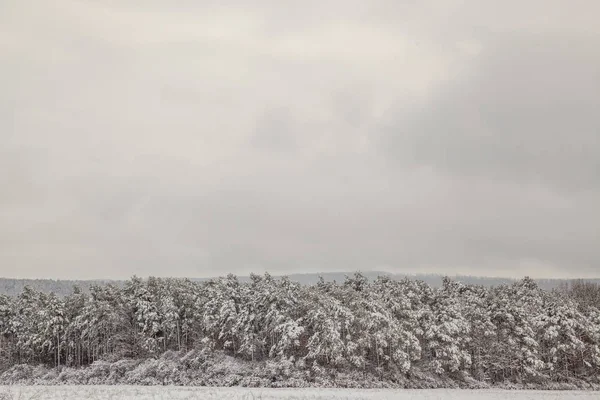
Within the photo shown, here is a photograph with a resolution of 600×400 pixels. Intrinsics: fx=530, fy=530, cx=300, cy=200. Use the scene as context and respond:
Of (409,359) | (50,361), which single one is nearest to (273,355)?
(409,359)

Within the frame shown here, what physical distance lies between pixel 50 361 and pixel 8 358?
782 cm

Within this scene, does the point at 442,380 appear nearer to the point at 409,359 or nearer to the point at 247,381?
the point at 409,359

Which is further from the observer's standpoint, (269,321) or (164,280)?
(164,280)

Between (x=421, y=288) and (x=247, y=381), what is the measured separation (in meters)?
30.8

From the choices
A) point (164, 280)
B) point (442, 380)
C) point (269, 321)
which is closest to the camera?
point (442, 380)

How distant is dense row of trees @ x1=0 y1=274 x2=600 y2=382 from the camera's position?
233 feet

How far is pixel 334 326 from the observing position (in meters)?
69.2

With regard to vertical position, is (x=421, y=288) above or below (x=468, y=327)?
above

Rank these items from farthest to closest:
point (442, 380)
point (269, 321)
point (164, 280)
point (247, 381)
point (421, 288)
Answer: point (164, 280) < point (421, 288) < point (269, 321) < point (442, 380) < point (247, 381)

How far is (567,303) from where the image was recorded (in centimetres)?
7894

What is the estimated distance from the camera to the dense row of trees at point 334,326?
7112 cm

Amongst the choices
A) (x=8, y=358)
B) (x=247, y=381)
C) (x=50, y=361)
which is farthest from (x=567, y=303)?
(x=8, y=358)

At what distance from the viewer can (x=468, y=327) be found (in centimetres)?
7325

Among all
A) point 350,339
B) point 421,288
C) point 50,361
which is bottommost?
point 50,361
